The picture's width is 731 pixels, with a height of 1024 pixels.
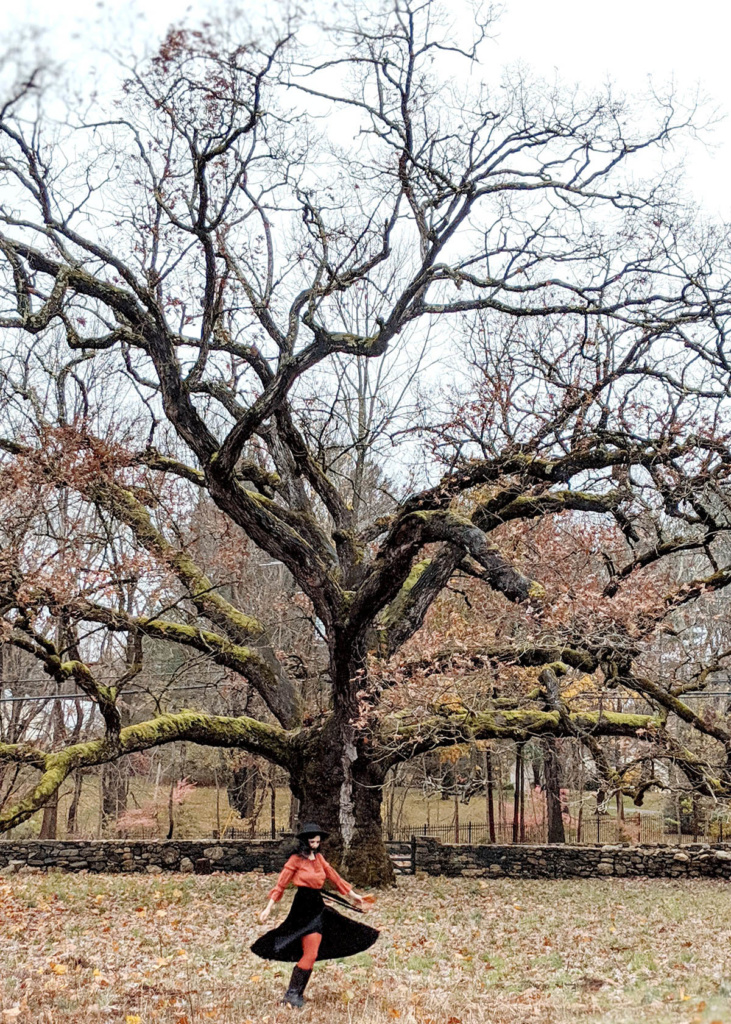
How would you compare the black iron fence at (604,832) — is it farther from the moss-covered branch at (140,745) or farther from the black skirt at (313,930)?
the black skirt at (313,930)

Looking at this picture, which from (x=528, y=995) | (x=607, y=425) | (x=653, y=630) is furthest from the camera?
(x=607, y=425)

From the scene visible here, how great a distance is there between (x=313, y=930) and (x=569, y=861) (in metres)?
11.8

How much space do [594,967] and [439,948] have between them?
1750 mm

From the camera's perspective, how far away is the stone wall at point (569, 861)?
16.8 metres

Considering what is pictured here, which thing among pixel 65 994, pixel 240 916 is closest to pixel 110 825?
pixel 240 916

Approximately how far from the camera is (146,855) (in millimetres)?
16297

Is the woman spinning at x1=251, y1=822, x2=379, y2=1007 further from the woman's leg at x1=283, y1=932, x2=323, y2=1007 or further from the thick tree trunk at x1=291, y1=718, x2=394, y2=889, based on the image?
the thick tree trunk at x1=291, y1=718, x2=394, y2=889

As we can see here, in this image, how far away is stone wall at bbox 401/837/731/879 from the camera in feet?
55.1

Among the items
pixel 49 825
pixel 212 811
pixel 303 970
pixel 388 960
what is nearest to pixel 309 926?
pixel 303 970

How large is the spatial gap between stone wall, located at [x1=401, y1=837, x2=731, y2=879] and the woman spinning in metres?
10.1

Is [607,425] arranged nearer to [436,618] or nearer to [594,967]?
[594,967]

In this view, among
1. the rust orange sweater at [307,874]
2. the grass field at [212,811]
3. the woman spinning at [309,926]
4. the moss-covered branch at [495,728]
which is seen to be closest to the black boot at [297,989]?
the woman spinning at [309,926]

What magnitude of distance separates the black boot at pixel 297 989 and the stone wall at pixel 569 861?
10351 millimetres

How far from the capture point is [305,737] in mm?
14211
